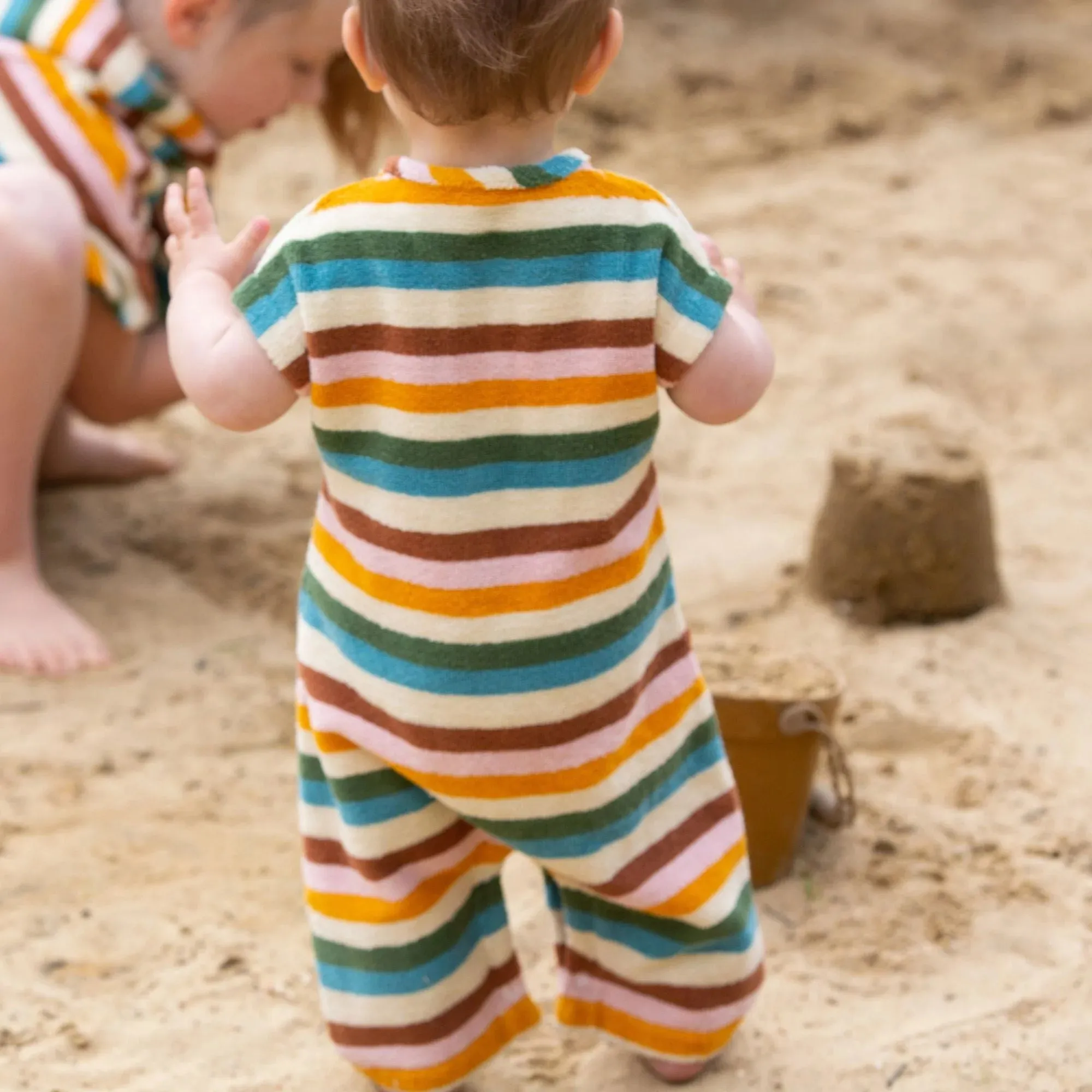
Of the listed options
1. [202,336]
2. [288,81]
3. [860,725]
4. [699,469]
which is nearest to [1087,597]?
[860,725]

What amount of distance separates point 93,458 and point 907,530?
4.55ft

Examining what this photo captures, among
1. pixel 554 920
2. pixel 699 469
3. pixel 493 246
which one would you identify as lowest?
pixel 699 469

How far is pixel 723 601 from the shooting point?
249 centimetres

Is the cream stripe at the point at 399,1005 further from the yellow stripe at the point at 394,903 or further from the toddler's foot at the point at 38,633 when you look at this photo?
the toddler's foot at the point at 38,633

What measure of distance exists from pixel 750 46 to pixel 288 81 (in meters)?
2.89

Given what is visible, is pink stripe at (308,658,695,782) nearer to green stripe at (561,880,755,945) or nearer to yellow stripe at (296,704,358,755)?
yellow stripe at (296,704,358,755)

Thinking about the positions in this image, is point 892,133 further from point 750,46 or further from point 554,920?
point 554,920

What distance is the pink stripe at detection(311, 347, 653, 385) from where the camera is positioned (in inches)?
49.3

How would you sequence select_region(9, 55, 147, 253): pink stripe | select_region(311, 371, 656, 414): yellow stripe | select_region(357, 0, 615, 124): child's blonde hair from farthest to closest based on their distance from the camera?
select_region(9, 55, 147, 253): pink stripe
select_region(311, 371, 656, 414): yellow stripe
select_region(357, 0, 615, 124): child's blonde hair

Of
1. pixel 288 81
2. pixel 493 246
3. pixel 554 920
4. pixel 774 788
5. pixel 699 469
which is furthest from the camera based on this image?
pixel 699 469

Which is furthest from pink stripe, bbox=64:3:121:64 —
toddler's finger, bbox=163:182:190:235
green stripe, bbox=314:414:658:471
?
green stripe, bbox=314:414:658:471

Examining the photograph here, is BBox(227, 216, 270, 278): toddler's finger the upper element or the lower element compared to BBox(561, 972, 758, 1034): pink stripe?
upper

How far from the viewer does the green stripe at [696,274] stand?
1.27m

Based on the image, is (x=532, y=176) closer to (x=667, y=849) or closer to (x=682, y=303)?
(x=682, y=303)
